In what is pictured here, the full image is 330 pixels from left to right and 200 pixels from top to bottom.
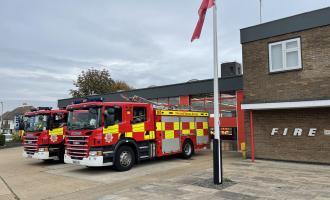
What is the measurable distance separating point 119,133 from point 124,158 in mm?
936

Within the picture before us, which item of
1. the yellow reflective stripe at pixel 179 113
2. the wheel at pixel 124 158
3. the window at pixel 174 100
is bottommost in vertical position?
the wheel at pixel 124 158

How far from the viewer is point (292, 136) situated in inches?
488

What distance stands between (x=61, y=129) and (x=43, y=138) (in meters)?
0.94

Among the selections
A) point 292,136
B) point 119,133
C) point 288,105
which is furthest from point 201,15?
point 292,136

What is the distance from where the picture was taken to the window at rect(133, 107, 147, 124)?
12.4 m

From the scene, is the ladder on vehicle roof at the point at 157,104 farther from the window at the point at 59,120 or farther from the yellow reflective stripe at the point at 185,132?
the window at the point at 59,120

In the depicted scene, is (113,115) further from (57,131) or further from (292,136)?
(292,136)

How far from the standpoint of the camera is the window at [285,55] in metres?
12.3

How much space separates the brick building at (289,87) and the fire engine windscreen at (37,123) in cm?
863

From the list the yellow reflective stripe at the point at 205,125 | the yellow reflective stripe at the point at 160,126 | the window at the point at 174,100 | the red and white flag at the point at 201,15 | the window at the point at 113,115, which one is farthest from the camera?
the window at the point at 174,100

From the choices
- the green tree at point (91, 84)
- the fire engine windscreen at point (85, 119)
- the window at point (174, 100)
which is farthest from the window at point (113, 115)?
the green tree at point (91, 84)

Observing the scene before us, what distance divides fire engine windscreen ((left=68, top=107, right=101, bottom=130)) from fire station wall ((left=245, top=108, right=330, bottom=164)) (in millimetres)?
6335

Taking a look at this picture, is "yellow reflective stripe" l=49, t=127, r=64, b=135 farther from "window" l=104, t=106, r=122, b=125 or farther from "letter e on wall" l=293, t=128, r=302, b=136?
"letter e on wall" l=293, t=128, r=302, b=136

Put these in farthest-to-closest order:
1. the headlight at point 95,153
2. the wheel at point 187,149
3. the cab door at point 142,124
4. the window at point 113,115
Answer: the wheel at point 187,149 → the cab door at point 142,124 → the window at point 113,115 → the headlight at point 95,153
